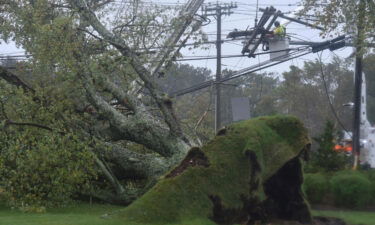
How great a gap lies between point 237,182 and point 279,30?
1059 centimetres

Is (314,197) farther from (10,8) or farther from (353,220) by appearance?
(10,8)

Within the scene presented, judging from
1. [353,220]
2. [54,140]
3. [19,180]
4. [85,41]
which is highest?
[85,41]

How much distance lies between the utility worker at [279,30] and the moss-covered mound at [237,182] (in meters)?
9.13

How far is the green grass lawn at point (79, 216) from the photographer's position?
29.7 ft

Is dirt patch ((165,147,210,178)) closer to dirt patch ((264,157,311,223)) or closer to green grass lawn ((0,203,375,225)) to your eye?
green grass lawn ((0,203,375,225))

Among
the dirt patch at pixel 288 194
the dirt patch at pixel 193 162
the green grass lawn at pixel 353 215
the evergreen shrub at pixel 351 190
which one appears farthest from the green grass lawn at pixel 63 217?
the evergreen shrub at pixel 351 190

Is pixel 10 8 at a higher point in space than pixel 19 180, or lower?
higher

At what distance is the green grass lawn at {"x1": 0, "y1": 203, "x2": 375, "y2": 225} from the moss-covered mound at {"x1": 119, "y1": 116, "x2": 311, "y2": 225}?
68 cm

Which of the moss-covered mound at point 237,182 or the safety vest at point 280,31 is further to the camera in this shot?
the safety vest at point 280,31

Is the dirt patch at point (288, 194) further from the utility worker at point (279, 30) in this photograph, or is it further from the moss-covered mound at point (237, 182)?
the utility worker at point (279, 30)

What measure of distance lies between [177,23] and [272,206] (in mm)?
6428

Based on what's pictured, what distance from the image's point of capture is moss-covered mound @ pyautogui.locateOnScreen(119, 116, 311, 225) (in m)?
9.30

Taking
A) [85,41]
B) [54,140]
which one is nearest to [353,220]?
[54,140]

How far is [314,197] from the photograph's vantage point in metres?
14.2
